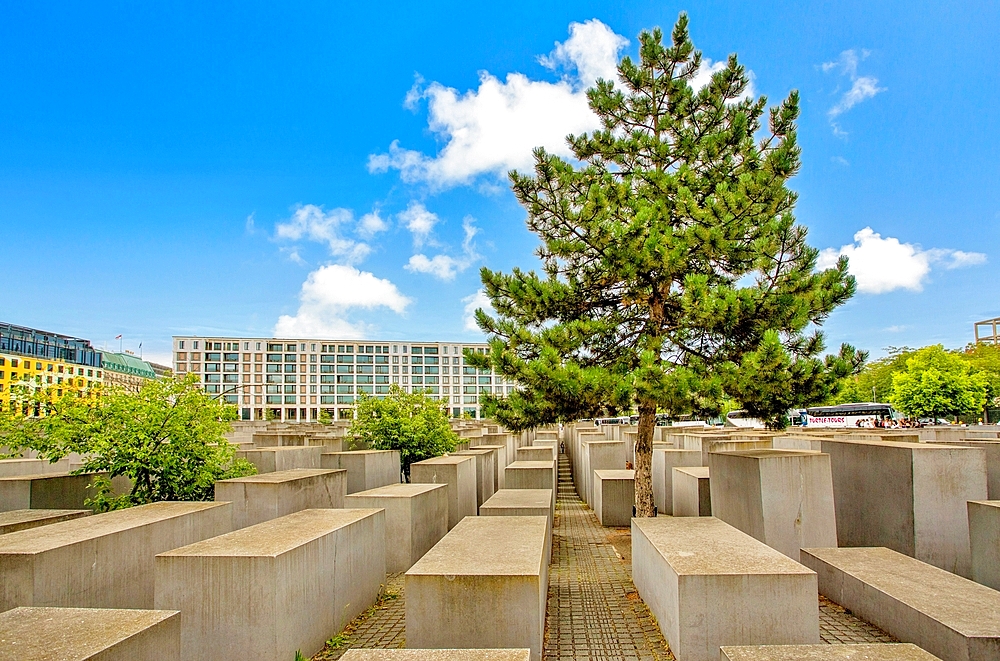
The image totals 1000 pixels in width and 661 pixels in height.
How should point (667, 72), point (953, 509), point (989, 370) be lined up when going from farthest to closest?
1. point (989, 370)
2. point (667, 72)
3. point (953, 509)

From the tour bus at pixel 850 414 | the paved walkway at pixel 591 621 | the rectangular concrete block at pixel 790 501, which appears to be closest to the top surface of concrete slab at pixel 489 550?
the paved walkway at pixel 591 621

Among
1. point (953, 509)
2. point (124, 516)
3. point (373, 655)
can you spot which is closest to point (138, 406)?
point (124, 516)

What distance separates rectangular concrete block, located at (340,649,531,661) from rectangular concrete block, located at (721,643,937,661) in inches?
49.3

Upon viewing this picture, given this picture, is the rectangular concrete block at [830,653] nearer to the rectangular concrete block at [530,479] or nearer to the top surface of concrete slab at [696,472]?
the top surface of concrete slab at [696,472]

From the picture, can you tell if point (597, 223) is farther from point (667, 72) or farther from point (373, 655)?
point (373, 655)

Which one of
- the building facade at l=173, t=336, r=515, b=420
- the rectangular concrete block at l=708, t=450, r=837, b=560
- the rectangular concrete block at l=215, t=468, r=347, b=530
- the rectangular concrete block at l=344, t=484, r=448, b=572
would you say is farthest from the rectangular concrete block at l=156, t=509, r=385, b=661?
the building facade at l=173, t=336, r=515, b=420

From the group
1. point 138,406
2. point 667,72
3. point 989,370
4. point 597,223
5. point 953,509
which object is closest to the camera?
point 953,509

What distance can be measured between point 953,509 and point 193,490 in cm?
987

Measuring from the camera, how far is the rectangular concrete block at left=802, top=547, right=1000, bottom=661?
4.38m

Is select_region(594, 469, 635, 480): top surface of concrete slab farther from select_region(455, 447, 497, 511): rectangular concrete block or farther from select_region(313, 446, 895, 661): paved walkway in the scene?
select_region(313, 446, 895, 661): paved walkway

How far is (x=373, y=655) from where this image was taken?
12.6 feet

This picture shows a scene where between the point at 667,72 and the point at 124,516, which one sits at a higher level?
the point at 667,72

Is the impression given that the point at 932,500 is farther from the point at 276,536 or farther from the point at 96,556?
the point at 96,556

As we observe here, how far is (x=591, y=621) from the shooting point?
21.3 ft
